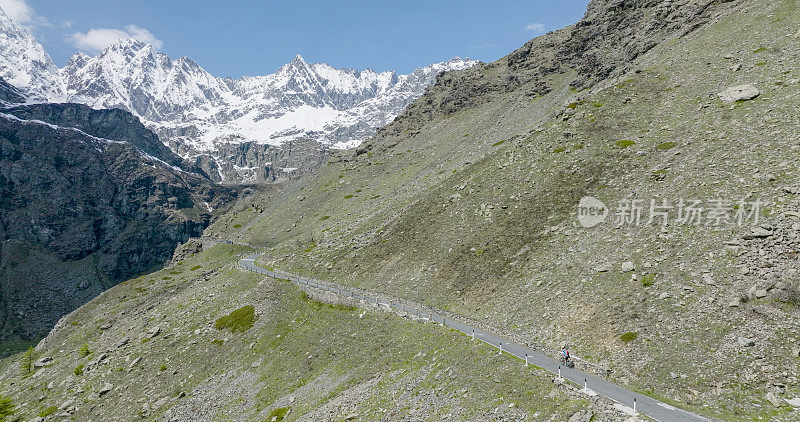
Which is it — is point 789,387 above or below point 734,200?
below

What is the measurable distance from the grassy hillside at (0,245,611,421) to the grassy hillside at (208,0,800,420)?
23.3 feet

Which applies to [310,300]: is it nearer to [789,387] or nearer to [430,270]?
[430,270]

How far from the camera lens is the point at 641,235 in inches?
1487

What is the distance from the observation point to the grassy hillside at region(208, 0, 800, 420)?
83.6ft

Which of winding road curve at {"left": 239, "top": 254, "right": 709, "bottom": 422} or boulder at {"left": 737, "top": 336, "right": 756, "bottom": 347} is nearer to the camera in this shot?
winding road curve at {"left": 239, "top": 254, "right": 709, "bottom": 422}

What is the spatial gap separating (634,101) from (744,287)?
42497 mm

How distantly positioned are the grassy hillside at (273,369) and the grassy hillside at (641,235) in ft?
23.3

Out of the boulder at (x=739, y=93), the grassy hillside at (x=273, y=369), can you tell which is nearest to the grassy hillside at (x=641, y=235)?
the boulder at (x=739, y=93)

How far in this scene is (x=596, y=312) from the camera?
32.3 metres

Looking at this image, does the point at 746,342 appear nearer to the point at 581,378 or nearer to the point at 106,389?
the point at 581,378

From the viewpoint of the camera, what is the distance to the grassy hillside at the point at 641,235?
25.5 meters

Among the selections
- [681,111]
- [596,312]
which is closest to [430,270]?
[596,312]

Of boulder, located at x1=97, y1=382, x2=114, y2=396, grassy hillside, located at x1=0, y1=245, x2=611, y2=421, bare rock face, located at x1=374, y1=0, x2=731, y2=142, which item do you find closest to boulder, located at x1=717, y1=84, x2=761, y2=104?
bare rock face, located at x1=374, y1=0, x2=731, y2=142

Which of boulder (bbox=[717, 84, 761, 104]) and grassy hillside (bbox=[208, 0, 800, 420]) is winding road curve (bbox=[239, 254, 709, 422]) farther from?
boulder (bbox=[717, 84, 761, 104])
